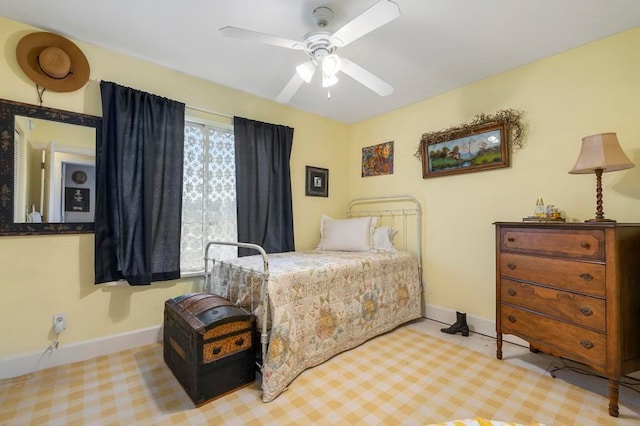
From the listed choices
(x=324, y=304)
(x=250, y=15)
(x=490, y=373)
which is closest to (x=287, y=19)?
(x=250, y=15)

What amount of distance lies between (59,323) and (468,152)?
12.1 ft

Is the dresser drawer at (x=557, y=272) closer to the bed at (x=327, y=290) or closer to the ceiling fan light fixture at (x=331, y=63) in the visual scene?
the bed at (x=327, y=290)

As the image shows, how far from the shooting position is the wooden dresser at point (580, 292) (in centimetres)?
156

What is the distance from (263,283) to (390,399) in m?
1.04

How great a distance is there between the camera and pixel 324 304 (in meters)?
2.14

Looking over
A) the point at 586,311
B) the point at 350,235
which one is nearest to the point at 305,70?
the point at 350,235

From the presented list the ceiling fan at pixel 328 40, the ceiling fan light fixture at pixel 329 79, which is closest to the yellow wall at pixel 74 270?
the ceiling fan at pixel 328 40

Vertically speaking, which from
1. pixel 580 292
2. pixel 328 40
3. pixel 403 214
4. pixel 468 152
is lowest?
pixel 580 292

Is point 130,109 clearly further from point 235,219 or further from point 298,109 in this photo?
point 298,109

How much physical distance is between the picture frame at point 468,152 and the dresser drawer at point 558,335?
4.26ft

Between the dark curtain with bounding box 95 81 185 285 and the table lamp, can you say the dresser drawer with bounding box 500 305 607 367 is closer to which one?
the table lamp

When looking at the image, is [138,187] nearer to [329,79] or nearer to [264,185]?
[264,185]

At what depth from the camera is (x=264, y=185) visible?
3041 mm

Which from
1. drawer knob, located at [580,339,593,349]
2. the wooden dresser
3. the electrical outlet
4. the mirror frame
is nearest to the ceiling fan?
the wooden dresser
